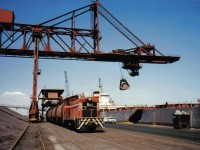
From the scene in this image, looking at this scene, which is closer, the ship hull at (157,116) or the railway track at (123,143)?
the railway track at (123,143)

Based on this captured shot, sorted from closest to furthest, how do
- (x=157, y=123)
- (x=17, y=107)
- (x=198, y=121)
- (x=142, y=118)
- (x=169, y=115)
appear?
(x=198, y=121) < (x=169, y=115) < (x=157, y=123) < (x=142, y=118) < (x=17, y=107)

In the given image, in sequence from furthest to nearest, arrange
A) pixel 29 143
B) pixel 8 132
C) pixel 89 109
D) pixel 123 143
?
pixel 89 109, pixel 8 132, pixel 29 143, pixel 123 143

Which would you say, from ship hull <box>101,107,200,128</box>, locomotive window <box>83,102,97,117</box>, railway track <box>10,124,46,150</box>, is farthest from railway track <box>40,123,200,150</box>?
ship hull <box>101,107,200,128</box>

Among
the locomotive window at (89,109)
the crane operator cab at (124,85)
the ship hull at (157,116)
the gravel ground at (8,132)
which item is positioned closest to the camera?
the gravel ground at (8,132)

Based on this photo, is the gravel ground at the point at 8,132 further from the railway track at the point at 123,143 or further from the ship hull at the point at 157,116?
the ship hull at the point at 157,116

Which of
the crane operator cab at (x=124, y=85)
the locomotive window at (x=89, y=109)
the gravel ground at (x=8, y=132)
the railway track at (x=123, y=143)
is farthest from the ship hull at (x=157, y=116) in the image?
the railway track at (x=123, y=143)

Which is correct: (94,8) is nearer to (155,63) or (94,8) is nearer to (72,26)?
(72,26)

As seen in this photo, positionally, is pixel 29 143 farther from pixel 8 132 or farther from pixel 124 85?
pixel 124 85

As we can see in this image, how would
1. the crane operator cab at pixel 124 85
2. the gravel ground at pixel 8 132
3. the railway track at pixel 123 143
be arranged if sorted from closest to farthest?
the railway track at pixel 123 143 < the gravel ground at pixel 8 132 < the crane operator cab at pixel 124 85

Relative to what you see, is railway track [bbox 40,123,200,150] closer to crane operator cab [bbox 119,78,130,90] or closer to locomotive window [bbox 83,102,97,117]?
locomotive window [bbox 83,102,97,117]

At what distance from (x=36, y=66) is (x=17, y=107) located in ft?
335

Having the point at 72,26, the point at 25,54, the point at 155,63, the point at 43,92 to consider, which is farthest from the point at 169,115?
the point at 43,92

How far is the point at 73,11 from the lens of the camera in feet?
131

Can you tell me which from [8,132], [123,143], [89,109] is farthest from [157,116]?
[123,143]
